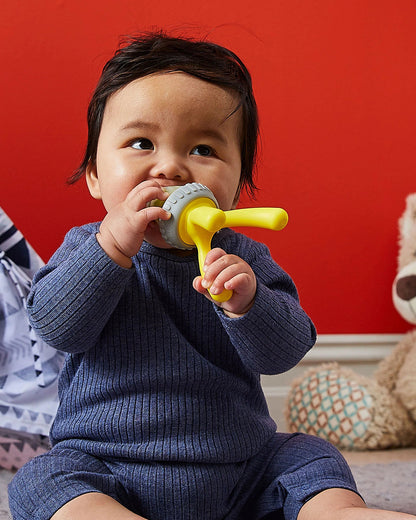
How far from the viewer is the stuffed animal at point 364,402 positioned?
1.25m

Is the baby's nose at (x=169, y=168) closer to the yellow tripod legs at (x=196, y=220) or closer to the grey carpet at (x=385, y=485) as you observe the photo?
the yellow tripod legs at (x=196, y=220)

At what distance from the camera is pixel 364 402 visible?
1266 millimetres

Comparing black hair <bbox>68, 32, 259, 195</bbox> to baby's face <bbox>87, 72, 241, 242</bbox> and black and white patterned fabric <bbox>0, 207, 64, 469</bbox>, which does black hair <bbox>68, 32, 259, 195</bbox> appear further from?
black and white patterned fabric <bbox>0, 207, 64, 469</bbox>

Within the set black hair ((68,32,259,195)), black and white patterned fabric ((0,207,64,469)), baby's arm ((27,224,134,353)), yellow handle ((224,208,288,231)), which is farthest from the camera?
black and white patterned fabric ((0,207,64,469))

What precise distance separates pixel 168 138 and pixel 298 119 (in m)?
0.75

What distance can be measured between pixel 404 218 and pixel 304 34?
44cm

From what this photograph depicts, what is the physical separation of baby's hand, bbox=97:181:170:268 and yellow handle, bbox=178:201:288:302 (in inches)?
1.0

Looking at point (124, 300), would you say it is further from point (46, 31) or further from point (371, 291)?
point (371, 291)

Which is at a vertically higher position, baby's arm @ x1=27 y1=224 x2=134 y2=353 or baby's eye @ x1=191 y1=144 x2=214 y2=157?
baby's eye @ x1=191 y1=144 x2=214 y2=157

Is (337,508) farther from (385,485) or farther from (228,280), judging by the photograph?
(385,485)

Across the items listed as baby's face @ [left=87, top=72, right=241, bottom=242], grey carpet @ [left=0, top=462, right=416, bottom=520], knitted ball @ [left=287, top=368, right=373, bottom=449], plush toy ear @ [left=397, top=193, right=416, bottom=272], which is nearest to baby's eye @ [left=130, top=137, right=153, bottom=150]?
baby's face @ [left=87, top=72, right=241, bottom=242]

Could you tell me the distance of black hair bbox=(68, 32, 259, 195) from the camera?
824mm

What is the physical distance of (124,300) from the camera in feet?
2.61

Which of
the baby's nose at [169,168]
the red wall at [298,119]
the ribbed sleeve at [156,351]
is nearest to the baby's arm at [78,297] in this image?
the ribbed sleeve at [156,351]
